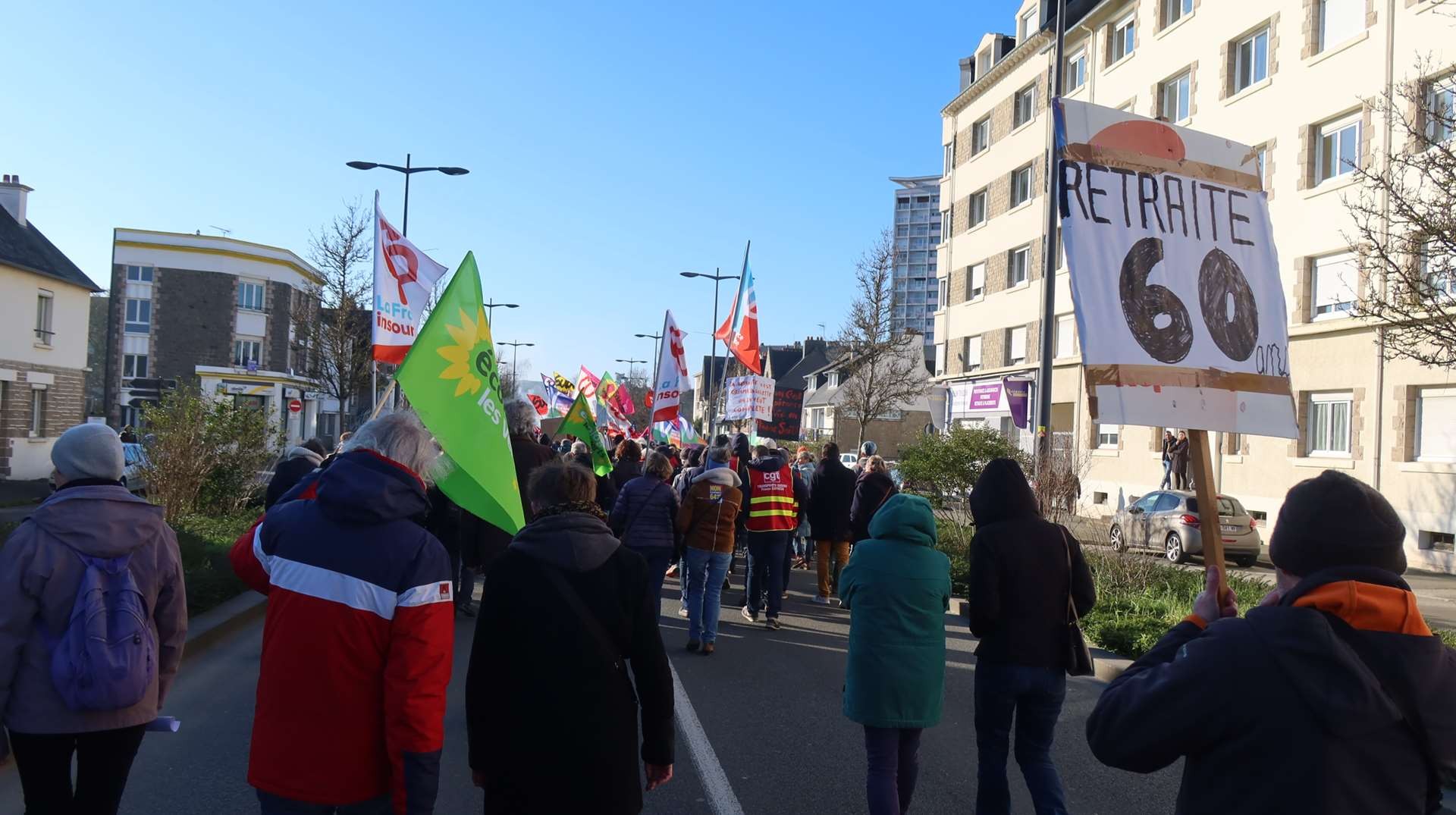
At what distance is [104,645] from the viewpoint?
3.55 meters

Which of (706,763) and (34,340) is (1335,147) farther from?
(34,340)

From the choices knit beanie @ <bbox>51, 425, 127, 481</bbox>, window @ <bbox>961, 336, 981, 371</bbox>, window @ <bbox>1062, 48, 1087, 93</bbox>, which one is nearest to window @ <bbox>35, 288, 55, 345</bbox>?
window @ <bbox>961, 336, 981, 371</bbox>

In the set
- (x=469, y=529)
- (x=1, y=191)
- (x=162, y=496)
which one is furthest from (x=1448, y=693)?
(x=1, y=191)

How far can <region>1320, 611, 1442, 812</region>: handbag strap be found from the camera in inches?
84.0

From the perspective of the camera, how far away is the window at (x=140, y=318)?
5916cm

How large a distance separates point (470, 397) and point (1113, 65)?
31.7 m

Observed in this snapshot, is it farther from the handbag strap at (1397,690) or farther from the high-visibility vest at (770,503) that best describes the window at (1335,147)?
the handbag strap at (1397,690)

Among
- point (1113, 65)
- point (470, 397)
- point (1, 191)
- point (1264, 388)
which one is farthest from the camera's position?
point (1, 191)

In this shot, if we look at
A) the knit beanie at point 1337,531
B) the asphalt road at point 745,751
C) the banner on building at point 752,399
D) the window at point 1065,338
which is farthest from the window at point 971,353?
the knit beanie at point 1337,531

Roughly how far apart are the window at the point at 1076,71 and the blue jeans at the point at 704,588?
29.4m

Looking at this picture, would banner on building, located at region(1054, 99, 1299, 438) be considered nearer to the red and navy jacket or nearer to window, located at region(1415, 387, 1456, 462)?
Answer: the red and navy jacket

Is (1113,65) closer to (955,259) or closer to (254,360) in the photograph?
(955,259)

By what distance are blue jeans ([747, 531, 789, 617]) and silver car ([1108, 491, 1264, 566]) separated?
10511mm

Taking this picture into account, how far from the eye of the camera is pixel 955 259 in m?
41.3
